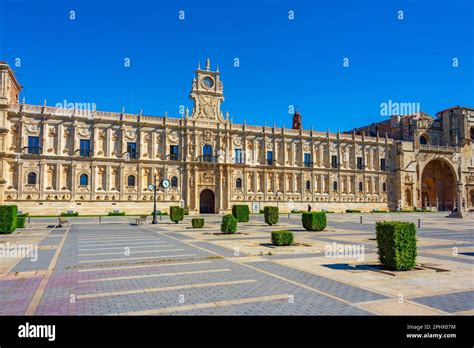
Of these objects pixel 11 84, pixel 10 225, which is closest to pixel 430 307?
pixel 10 225

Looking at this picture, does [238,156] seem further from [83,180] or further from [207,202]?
[83,180]

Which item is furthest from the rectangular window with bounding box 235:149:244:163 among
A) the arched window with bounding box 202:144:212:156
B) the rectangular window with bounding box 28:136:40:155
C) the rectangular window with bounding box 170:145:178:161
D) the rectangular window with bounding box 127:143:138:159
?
the rectangular window with bounding box 28:136:40:155

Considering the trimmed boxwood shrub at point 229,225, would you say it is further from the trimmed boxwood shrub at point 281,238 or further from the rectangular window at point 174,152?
the rectangular window at point 174,152

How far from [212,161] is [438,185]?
4853cm

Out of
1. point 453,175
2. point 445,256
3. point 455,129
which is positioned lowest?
point 445,256

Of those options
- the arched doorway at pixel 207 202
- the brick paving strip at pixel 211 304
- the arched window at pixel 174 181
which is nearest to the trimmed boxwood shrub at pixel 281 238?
the brick paving strip at pixel 211 304

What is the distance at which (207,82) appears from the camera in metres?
53.9

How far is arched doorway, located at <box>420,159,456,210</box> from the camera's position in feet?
232

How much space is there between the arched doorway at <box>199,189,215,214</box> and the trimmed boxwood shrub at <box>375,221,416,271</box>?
1723 inches

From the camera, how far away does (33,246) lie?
15719mm

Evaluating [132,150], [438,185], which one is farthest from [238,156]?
[438,185]

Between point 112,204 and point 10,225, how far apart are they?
84.2 ft

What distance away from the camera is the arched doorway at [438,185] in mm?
70812
